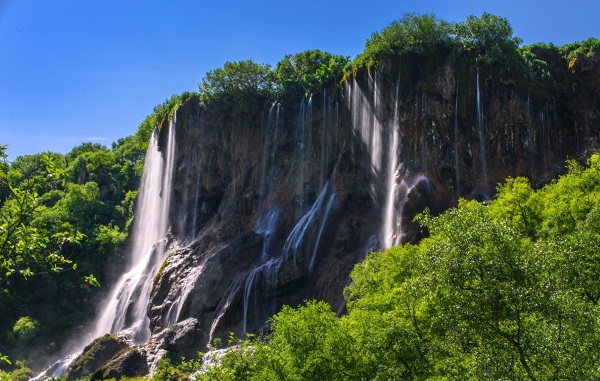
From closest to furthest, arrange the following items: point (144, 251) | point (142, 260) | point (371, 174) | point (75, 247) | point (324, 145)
A: point (371, 174)
point (324, 145)
point (142, 260)
point (144, 251)
point (75, 247)

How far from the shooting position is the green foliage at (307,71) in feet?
178

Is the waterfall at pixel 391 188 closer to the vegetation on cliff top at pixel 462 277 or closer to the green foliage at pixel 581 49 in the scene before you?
the vegetation on cliff top at pixel 462 277

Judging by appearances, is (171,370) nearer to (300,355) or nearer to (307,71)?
(300,355)

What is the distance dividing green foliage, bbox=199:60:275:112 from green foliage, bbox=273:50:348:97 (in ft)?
4.74

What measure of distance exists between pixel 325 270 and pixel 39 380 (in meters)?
25.6

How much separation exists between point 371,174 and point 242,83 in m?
19.2

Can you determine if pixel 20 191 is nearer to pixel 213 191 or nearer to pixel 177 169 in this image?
pixel 213 191

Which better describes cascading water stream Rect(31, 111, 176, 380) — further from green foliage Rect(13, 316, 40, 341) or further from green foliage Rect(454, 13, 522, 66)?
green foliage Rect(454, 13, 522, 66)

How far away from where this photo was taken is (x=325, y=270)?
143ft

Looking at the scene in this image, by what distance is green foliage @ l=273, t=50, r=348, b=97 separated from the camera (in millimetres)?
54266

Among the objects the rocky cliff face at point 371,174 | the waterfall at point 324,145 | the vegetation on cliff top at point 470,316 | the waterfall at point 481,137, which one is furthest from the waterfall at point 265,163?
the vegetation on cliff top at point 470,316

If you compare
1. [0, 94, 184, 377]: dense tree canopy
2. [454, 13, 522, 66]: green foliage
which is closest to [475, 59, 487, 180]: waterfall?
[454, 13, 522, 66]: green foliage

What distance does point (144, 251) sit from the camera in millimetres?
66188

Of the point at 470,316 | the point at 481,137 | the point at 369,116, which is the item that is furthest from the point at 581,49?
the point at 470,316
